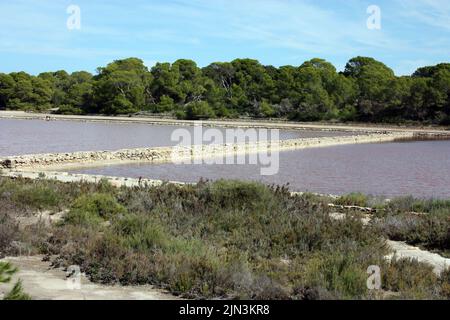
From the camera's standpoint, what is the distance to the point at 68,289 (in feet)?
18.9

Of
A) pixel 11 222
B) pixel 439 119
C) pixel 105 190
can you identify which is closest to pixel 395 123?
pixel 439 119

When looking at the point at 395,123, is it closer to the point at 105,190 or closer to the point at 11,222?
the point at 105,190

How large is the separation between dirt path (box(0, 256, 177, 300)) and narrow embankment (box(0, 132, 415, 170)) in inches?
618

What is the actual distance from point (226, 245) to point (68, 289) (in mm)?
2568

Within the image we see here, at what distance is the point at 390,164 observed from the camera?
26.2 metres

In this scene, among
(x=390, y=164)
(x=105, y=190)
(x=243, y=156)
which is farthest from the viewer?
(x=243, y=156)

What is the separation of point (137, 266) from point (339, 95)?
6853cm

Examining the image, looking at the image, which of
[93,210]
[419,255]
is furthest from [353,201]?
[93,210]

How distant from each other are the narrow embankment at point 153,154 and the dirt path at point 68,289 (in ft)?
51.5

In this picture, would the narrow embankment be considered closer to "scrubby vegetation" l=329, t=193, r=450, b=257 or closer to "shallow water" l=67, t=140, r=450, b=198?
"shallow water" l=67, t=140, r=450, b=198

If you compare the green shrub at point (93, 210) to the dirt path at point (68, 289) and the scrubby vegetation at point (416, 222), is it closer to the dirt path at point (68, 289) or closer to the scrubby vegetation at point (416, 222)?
the dirt path at point (68, 289)

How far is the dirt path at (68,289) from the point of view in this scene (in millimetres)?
5500

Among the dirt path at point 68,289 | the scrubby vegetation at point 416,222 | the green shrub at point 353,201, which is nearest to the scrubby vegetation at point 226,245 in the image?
the dirt path at point 68,289

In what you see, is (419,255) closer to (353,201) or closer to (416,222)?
(416,222)
